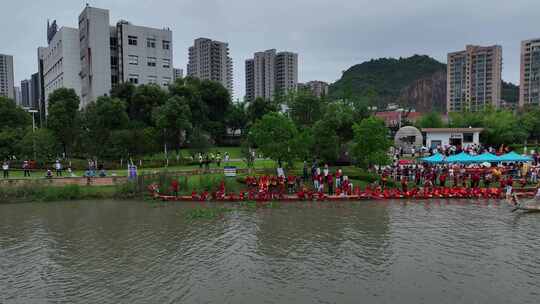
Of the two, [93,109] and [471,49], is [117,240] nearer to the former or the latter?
[93,109]

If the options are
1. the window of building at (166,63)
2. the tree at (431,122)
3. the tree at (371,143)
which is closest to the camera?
the tree at (371,143)

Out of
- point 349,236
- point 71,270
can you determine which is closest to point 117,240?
point 71,270

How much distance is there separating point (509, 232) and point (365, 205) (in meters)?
9.29

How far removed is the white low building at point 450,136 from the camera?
56000mm

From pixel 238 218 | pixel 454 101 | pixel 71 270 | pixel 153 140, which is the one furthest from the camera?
pixel 454 101

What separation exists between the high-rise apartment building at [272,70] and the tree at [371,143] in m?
130

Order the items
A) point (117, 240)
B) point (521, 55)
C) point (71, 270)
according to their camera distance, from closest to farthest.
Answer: point (71, 270) → point (117, 240) → point (521, 55)

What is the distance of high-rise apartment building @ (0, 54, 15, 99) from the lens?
174625mm

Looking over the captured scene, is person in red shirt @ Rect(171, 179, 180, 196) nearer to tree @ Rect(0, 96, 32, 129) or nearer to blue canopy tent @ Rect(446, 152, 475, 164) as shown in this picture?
blue canopy tent @ Rect(446, 152, 475, 164)

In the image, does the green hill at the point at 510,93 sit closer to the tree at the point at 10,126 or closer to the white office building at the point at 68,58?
the white office building at the point at 68,58

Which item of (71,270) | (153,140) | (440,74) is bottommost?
(71,270)

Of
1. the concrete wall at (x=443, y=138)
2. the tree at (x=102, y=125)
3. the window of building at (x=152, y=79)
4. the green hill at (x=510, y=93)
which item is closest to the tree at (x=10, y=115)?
the tree at (x=102, y=125)

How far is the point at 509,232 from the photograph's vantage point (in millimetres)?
19109

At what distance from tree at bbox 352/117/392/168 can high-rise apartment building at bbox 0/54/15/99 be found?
185285 millimetres
